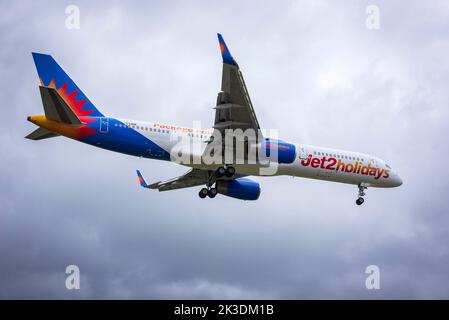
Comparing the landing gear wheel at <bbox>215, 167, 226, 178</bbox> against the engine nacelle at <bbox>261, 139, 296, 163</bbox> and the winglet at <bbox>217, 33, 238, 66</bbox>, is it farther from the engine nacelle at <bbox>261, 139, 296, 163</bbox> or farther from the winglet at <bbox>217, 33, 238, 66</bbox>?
the winglet at <bbox>217, 33, 238, 66</bbox>

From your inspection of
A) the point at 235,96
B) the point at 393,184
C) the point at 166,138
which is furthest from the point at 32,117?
the point at 393,184

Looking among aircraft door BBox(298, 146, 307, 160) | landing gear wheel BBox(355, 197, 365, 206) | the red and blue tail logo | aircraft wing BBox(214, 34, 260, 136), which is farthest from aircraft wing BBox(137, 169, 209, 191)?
landing gear wheel BBox(355, 197, 365, 206)

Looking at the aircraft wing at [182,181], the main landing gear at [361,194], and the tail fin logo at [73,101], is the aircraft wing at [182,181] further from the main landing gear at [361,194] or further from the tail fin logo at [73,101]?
the main landing gear at [361,194]

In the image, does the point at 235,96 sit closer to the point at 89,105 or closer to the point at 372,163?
the point at 89,105

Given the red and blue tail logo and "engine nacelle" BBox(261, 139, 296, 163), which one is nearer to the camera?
the red and blue tail logo

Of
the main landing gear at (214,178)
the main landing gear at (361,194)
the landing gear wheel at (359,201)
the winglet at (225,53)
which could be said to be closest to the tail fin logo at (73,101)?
the main landing gear at (214,178)

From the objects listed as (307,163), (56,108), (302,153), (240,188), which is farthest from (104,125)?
(307,163)

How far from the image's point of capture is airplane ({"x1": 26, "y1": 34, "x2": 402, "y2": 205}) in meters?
41.9

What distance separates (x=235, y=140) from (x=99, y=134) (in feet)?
27.6

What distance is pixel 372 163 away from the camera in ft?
167

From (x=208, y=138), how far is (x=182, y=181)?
8242mm

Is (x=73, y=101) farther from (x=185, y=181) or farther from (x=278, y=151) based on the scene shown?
(x=278, y=151)

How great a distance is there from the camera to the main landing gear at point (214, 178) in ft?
153

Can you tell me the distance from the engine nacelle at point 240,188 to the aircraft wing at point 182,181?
1.48 meters
